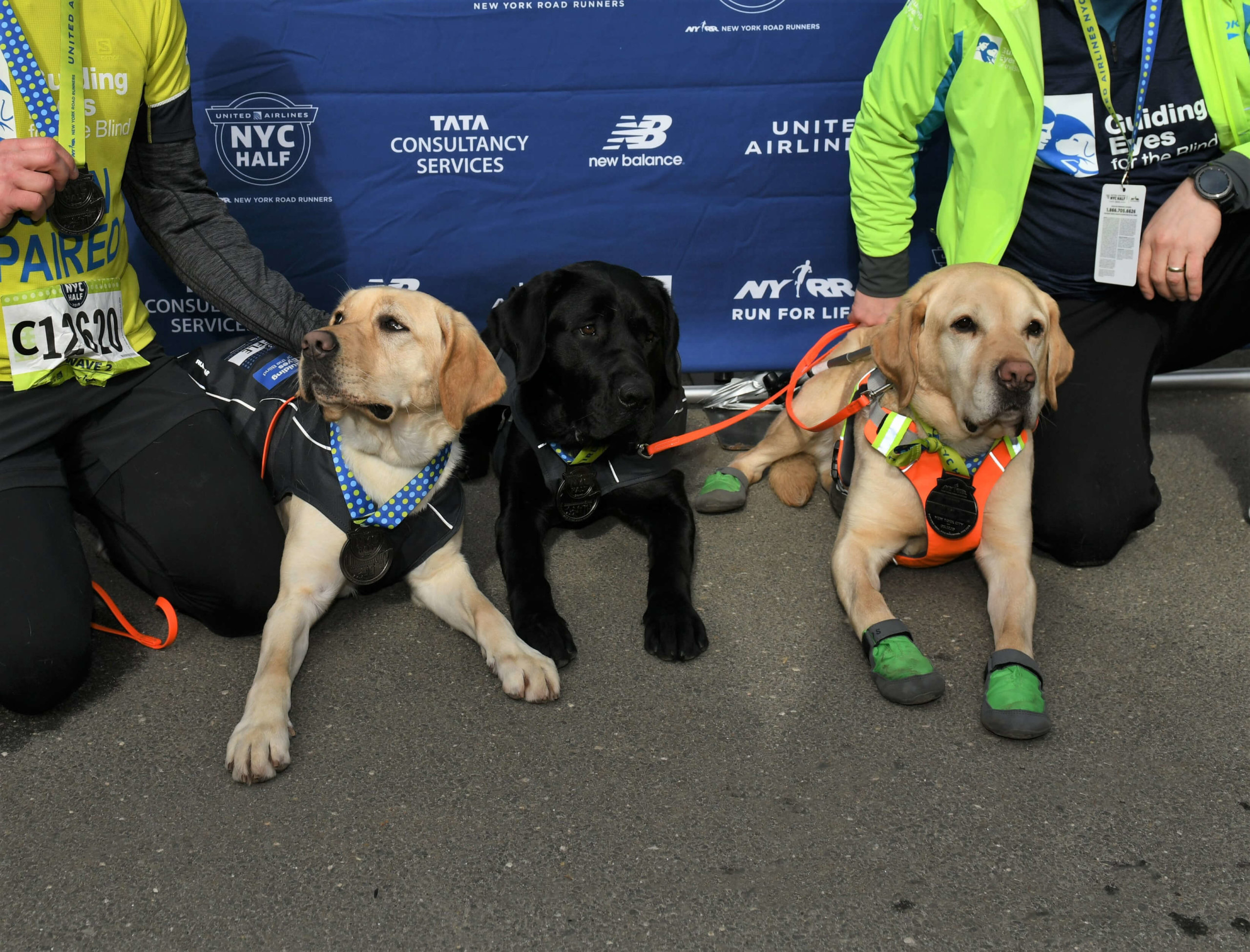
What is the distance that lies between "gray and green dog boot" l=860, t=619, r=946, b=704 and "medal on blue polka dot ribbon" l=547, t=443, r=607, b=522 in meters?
1.01

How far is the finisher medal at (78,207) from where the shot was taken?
2.67m

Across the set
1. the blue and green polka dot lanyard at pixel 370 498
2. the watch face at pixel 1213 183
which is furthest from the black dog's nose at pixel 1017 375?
the blue and green polka dot lanyard at pixel 370 498

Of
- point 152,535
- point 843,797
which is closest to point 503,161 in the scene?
point 152,535

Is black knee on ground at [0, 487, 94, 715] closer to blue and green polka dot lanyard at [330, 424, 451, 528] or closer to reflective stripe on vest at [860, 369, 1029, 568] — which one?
blue and green polka dot lanyard at [330, 424, 451, 528]

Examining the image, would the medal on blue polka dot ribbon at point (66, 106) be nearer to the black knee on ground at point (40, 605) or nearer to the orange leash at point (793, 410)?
the black knee on ground at point (40, 605)

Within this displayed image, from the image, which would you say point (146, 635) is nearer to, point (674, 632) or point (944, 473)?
→ point (674, 632)

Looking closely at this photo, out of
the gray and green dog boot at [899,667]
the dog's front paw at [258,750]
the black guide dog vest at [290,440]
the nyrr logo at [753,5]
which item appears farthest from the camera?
the nyrr logo at [753,5]

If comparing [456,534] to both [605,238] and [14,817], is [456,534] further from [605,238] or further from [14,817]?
[605,238]

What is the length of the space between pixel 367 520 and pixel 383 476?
133mm

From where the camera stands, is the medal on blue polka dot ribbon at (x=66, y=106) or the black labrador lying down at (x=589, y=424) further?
the black labrador lying down at (x=589, y=424)

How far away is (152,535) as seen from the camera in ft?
9.31

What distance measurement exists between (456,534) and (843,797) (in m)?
1.37

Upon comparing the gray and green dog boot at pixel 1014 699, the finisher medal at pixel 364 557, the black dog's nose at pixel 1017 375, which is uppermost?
the black dog's nose at pixel 1017 375

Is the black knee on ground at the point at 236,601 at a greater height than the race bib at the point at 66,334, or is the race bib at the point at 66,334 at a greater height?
the race bib at the point at 66,334
